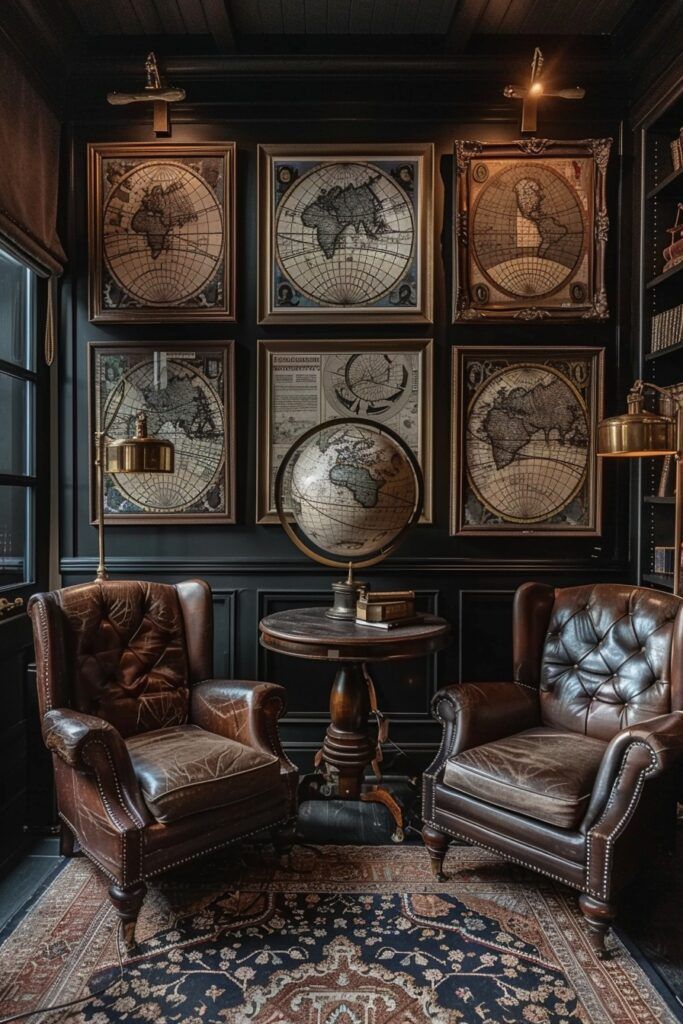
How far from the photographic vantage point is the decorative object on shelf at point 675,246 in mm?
3254

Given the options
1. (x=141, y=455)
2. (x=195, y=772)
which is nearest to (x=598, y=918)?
(x=195, y=772)

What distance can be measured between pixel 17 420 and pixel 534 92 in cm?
312

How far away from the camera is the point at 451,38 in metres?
3.34

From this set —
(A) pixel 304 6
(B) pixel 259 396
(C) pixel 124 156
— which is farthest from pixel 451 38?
(B) pixel 259 396

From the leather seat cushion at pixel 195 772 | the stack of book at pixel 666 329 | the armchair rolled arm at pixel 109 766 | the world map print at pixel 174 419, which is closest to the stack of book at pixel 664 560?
the stack of book at pixel 666 329

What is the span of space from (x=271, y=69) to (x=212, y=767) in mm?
3442

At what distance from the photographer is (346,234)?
360cm

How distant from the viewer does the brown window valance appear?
9.80ft

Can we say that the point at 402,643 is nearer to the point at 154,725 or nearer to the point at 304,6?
the point at 154,725

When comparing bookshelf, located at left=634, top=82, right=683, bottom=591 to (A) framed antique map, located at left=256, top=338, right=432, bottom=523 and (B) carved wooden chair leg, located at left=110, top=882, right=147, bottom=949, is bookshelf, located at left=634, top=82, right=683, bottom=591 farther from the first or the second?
(B) carved wooden chair leg, located at left=110, top=882, right=147, bottom=949

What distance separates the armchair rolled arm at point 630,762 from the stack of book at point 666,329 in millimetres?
1913

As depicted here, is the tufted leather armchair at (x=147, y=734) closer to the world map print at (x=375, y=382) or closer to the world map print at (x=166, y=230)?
the world map print at (x=375, y=382)

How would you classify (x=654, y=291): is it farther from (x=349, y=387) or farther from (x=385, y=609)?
(x=385, y=609)

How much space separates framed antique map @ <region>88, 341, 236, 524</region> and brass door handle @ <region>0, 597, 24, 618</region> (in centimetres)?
61
